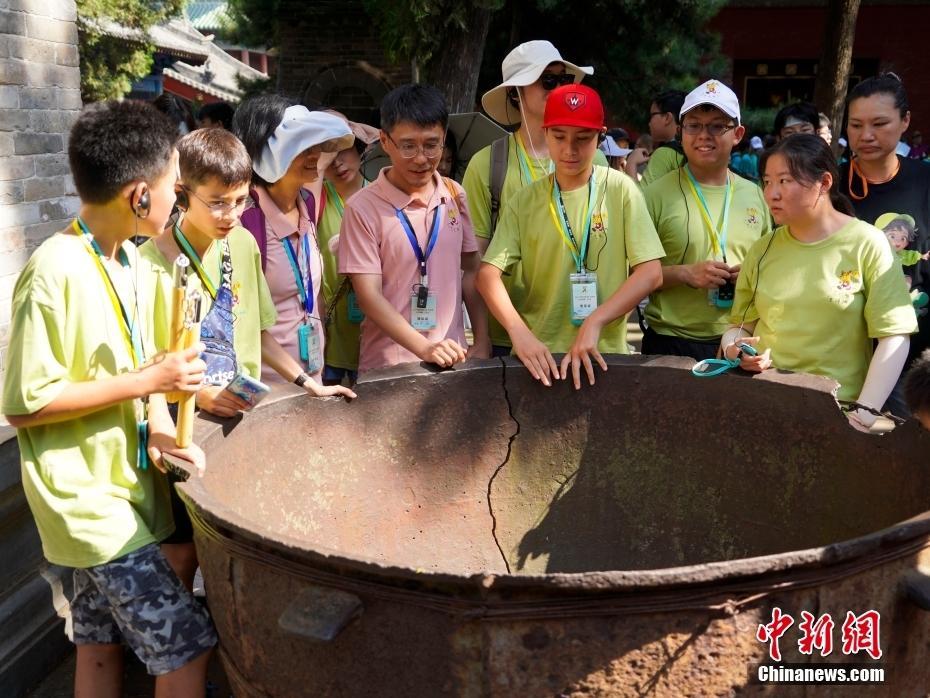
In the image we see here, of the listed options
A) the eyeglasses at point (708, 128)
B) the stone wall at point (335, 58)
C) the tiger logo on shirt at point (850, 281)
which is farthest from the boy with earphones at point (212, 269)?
the stone wall at point (335, 58)

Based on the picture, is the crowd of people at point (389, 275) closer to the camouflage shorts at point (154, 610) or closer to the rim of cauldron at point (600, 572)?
the camouflage shorts at point (154, 610)

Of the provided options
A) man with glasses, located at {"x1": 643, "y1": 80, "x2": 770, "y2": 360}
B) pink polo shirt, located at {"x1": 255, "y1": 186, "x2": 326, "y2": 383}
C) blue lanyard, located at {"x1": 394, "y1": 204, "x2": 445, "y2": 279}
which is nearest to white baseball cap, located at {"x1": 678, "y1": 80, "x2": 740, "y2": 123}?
man with glasses, located at {"x1": 643, "y1": 80, "x2": 770, "y2": 360}

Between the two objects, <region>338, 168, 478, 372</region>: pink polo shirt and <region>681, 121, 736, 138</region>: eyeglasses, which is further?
<region>681, 121, 736, 138</region>: eyeglasses

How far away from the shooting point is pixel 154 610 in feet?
7.61

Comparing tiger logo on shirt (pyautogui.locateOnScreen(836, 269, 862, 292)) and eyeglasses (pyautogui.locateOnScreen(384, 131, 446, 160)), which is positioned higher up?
eyeglasses (pyautogui.locateOnScreen(384, 131, 446, 160))

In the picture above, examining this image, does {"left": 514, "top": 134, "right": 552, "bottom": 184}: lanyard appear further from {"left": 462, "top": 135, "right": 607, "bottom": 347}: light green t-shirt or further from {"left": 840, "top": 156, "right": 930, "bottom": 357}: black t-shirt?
{"left": 840, "top": 156, "right": 930, "bottom": 357}: black t-shirt

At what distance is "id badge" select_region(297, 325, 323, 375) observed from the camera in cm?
332

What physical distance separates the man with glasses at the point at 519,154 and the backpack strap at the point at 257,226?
0.87m

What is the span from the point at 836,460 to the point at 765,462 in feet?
0.74

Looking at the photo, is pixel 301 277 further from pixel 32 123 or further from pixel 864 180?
pixel 32 123

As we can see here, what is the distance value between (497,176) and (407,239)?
571mm

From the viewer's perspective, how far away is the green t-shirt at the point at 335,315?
3.85 m

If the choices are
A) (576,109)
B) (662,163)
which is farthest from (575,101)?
(662,163)

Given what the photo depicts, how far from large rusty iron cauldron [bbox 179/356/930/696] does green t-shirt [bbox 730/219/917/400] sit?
194mm
